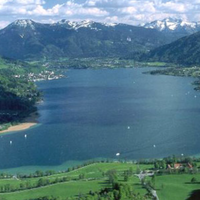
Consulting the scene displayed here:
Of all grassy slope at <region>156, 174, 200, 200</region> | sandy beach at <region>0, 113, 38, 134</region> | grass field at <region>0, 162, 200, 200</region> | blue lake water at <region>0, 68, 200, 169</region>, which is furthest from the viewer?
sandy beach at <region>0, 113, 38, 134</region>

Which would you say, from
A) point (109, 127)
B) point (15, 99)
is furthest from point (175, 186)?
point (15, 99)

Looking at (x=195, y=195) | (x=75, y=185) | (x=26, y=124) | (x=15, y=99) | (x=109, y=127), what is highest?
(x=15, y=99)

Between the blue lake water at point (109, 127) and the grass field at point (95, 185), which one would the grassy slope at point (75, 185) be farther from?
the blue lake water at point (109, 127)

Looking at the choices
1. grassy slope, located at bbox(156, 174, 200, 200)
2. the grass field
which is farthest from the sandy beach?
grassy slope, located at bbox(156, 174, 200, 200)

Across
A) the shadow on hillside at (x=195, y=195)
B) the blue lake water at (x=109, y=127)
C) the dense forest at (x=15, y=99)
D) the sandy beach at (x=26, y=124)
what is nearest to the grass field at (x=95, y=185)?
the shadow on hillside at (x=195, y=195)

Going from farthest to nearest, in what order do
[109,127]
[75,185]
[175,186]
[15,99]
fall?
[15,99]
[109,127]
[75,185]
[175,186]

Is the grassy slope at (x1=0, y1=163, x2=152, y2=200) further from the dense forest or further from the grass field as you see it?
the dense forest

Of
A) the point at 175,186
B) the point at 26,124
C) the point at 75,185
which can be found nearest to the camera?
the point at 175,186

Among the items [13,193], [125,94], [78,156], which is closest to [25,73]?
[125,94]

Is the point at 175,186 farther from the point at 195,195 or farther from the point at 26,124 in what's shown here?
the point at 26,124
